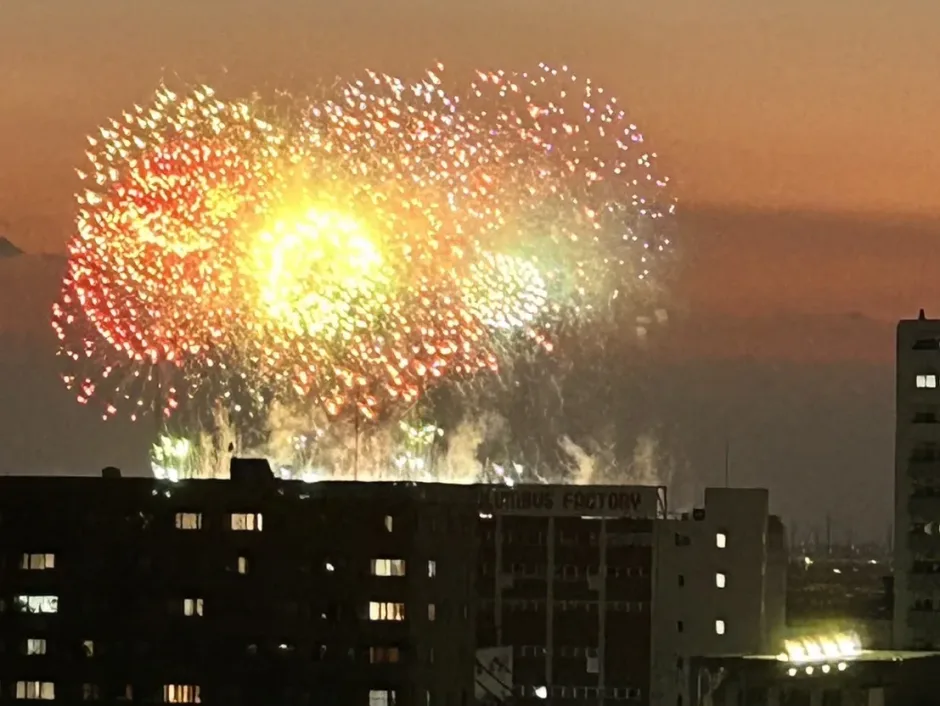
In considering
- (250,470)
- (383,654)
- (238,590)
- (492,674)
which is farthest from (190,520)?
(492,674)

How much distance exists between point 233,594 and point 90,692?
7427 mm

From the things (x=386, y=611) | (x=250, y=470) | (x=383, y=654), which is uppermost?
(x=250, y=470)

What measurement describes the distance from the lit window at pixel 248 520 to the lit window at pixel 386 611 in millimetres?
6156

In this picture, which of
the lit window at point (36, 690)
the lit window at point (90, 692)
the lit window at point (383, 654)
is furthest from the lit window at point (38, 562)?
the lit window at point (383, 654)

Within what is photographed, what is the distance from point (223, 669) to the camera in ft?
397

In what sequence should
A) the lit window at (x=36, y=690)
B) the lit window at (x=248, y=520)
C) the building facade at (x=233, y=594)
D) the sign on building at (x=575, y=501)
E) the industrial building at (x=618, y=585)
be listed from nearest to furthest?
the building facade at (x=233, y=594) → the lit window at (x=36, y=690) → the lit window at (x=248, y=520) → the industrial building at (x=618, y=585) → the sign on building at (x=575, y=501)

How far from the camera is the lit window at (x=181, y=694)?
12075 centimetres

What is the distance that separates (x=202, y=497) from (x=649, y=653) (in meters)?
49.3

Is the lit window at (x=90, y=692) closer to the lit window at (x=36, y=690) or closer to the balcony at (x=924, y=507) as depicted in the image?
the lit window at (x=36, y=690)

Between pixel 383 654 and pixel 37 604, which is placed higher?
pixel 37 604

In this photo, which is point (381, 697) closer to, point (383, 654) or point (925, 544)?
point (383, 654)

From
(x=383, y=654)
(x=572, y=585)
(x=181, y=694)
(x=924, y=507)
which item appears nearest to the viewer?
Answer: (x=383, y=654)

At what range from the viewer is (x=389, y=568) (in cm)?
12019

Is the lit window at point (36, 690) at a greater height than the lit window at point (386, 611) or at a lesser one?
lesser
